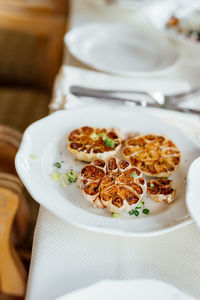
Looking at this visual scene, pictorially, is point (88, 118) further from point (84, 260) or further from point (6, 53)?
point (6, 53)

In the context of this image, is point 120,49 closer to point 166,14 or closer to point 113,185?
point 166,14

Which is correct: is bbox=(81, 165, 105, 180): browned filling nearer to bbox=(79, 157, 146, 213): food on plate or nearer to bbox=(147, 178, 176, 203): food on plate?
bbox=(79, 157, 146, 213): food on plate

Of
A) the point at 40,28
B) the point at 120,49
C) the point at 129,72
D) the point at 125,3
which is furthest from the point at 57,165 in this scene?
the point at 40,28

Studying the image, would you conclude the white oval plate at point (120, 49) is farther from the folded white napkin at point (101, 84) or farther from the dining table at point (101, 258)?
the dining table at point (101, 258)

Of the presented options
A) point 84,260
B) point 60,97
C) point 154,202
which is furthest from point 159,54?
point 84,260

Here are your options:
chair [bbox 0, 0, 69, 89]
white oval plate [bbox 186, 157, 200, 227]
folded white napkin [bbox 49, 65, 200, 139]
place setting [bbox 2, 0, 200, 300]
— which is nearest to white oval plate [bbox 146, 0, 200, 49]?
place setting [bbox 2, 0, 200, 300]

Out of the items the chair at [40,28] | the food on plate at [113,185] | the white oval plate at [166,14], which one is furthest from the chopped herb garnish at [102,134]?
the chair at [40,28]
